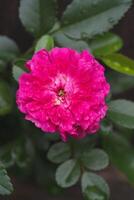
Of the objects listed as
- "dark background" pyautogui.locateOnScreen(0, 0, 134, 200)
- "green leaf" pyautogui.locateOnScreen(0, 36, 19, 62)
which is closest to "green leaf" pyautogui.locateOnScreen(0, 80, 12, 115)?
"green leaf" pyautogui.locateOnScreen(0, 36, 19, 62)

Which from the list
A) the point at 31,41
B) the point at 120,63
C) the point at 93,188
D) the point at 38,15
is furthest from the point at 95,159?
the point at 31,41

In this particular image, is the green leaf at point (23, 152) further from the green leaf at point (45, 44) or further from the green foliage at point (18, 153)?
the green leaf at point (45, 44)

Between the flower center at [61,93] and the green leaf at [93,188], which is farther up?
the flower center at [61,93]

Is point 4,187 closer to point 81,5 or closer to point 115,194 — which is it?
point 81,5

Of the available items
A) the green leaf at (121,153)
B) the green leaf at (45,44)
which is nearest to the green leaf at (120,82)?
the green leaf at (121,153)

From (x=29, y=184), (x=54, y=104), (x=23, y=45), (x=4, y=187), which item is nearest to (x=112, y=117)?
(x=54, y=104)

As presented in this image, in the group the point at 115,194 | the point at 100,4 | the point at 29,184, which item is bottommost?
the point at 115,194

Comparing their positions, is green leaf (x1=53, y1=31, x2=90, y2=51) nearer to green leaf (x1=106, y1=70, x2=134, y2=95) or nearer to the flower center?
the flower center
